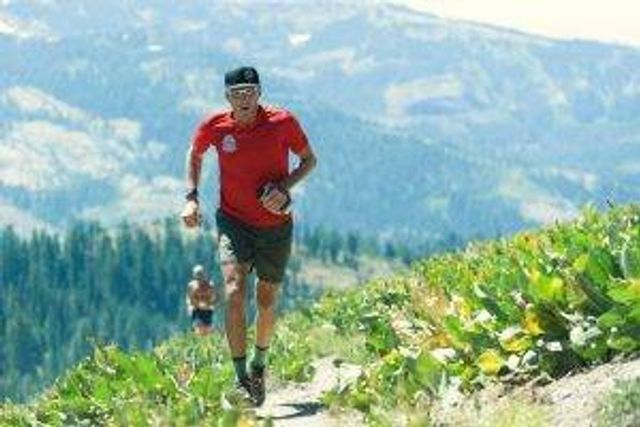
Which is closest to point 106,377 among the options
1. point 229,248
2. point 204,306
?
point 229,248

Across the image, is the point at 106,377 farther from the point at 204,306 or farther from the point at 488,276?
the point at 204,306

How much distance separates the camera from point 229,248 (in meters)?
12.2

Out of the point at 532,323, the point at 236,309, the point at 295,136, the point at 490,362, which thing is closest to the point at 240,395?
the point at 236,309

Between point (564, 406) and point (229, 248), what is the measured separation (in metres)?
4.61

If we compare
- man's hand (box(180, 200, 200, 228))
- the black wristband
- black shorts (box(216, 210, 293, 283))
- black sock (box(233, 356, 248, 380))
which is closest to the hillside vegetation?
black sock (box(233, 356, 248, 380))

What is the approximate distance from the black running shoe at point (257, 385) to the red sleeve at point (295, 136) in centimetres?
194

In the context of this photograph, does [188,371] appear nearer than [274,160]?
No

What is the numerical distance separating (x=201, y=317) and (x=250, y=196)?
25104mm

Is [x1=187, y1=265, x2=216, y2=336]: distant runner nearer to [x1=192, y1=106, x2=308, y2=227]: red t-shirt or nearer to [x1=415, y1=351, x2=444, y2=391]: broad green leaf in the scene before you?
[x1=192, y1=106, x2=308, y2=227]: red t-shirt

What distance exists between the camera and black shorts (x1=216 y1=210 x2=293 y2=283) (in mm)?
12211

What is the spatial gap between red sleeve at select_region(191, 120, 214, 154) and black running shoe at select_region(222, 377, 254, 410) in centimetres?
201

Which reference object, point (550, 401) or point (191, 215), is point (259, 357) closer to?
point (191, 215)

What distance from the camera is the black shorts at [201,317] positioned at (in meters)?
36.1

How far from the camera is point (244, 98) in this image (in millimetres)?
11656
